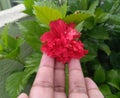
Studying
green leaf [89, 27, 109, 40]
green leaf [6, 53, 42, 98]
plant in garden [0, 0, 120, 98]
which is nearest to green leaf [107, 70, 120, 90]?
plant in garden [0, 0, 120, 98]

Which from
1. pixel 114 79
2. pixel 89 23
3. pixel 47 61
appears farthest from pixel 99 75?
pixel 47 61

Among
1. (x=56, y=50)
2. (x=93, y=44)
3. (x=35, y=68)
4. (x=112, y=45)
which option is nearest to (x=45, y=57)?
(x=56, y=50)

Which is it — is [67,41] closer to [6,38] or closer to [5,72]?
[6,38]

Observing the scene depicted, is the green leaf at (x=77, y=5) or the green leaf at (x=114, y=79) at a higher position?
the green leaf at (x=77, y=5)

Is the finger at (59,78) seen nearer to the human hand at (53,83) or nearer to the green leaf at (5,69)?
the human hand at (53,83)

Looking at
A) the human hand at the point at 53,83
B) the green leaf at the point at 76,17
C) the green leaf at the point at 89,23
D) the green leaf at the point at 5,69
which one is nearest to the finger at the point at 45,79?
the human hand at the point at 53,83
